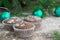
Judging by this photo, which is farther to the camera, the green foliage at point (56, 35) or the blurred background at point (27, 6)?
the blurred background at point (27, 6)

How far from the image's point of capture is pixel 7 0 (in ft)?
13.6

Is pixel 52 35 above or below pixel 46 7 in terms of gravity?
below

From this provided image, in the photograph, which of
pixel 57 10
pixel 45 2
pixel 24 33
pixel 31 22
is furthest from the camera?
pixel 45 2

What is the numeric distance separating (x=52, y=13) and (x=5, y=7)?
111 cm

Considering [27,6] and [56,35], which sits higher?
[27,6]

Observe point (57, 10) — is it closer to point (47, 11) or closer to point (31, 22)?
point (47, 11)

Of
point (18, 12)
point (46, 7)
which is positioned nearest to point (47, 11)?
point (46, 7)

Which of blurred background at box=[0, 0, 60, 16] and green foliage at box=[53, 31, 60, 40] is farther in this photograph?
blurred background at box=[0, 0, 60, 16]

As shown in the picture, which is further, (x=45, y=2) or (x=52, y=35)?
(x=45, y=2)

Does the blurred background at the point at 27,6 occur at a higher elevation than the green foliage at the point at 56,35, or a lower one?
higher

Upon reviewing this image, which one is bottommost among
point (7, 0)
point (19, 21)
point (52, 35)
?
point (52, 35)

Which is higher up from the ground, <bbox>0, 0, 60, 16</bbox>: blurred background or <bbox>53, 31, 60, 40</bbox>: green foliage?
<bbox>0, 0, 60, 16</bbox>: blurred background

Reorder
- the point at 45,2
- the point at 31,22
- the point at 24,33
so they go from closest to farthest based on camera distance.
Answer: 1. the point at 24,33
2. the point at 31,22
3. the point at 45,2

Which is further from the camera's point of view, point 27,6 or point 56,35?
point 27,6
